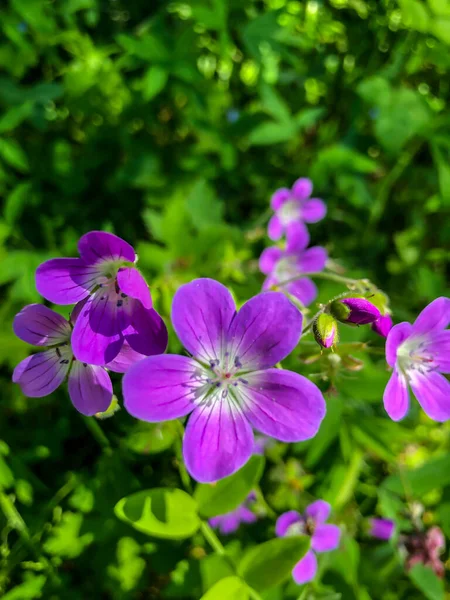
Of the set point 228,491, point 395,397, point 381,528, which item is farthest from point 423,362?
point 381,528

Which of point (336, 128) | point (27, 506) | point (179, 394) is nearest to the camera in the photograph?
point (179, 394)

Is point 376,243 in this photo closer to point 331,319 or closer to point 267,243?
point 267,243

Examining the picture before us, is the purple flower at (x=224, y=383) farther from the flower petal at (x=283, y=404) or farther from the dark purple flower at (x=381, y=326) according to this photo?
the dark purple flower at (x=381, y=326)

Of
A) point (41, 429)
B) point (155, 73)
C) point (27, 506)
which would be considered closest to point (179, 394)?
point (27, 506)

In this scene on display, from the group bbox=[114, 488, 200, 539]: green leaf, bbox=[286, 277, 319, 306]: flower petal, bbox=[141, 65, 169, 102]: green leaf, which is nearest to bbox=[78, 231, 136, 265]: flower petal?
bbox=[114, 488, 200, 539]: green leaf

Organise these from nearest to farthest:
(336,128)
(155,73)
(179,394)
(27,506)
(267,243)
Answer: (179,394), (27,506), (155,73), (267,243), (336,128)

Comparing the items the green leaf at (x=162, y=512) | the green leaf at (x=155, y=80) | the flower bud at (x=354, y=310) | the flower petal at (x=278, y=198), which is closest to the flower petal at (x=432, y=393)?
the flower bud at (x=354, y=310)

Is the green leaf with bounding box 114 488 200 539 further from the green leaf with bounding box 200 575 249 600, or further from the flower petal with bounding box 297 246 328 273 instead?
the flower petal with bounding box 297 246 328 273

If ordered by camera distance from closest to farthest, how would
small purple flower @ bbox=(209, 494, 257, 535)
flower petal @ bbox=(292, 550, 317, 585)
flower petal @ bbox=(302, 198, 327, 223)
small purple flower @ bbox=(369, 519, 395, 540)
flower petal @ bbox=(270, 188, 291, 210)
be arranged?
1. flower petal @ bbox=(292, 550, 317, 585)
2. small purple flower @ bbox=(209, 494, 257, 535)
3. small purple flower @ bbox=(369, 519, 395, 540)
4. flower petal @ bbox=(270, 188, 291, 210)
5. flower petal @ bbox=(302, 198, 327, 223)

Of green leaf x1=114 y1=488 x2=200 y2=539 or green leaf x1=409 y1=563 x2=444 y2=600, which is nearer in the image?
green leaf x1=114 y1=488 x2=200 y2=539
